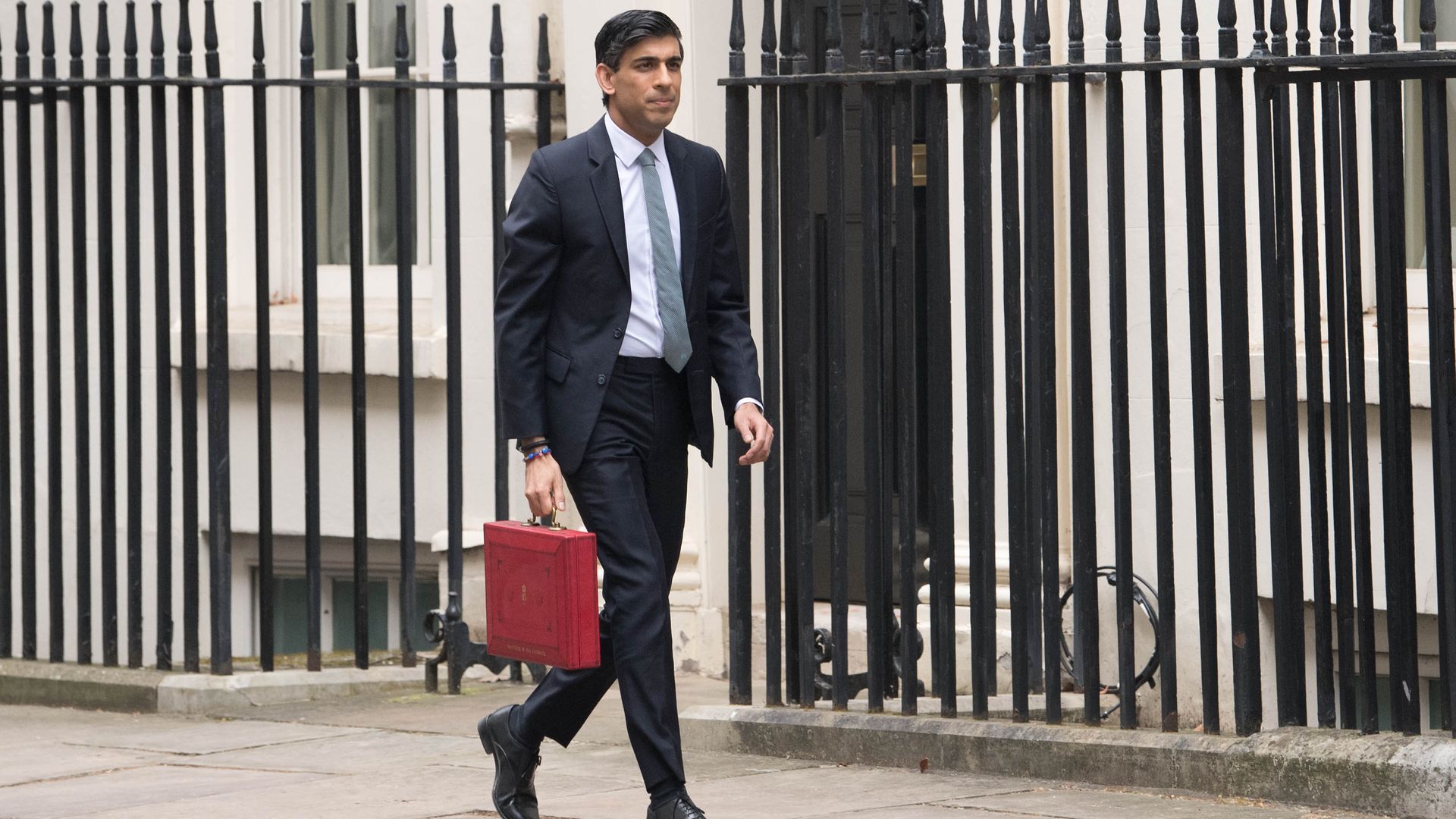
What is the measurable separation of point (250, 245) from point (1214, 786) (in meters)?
5.53

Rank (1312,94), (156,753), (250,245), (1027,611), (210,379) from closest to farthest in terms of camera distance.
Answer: (1312,94)
(1027,611)
(156,753)
(210,379)
(250,245)

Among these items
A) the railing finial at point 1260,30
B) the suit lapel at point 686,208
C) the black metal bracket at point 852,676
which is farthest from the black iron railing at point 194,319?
the railing finial at point 1260,30

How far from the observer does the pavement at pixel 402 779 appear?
5.32 meters

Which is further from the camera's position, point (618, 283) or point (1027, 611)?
point (1027, 611)

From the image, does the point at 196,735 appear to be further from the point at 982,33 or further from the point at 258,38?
the point at 982,33

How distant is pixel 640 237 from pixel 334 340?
13.3 feet

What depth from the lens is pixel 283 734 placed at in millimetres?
6793

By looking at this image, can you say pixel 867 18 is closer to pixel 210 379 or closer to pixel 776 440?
pixel 776 440

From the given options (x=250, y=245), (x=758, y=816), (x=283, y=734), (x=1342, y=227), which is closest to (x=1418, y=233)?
(x=1342, y=227)

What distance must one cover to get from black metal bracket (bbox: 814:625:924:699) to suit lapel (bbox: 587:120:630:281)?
1700mm

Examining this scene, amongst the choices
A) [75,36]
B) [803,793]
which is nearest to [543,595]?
[803,793]

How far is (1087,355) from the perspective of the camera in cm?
571

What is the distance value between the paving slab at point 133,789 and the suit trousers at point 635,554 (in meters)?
1.14

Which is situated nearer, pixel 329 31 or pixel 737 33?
pixel 737 33
